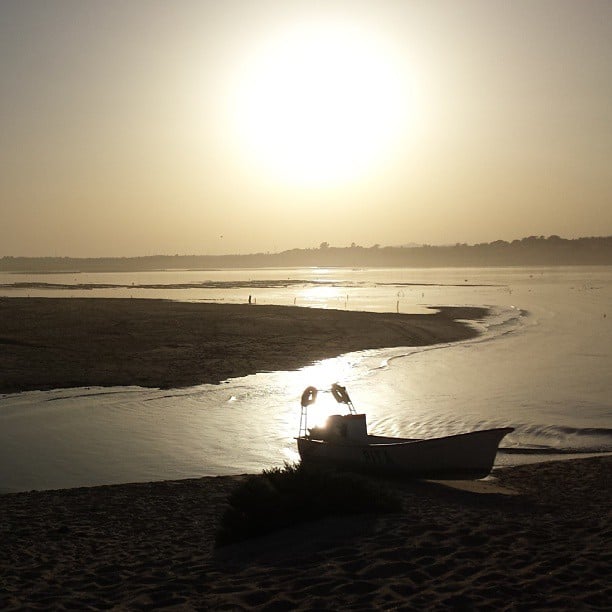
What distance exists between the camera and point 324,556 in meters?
9.02

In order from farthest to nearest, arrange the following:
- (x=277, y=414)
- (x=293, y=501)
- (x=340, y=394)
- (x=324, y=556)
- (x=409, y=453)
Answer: (x=277, y=414) → (x=340, y=394) → (x=409, y=453) → (x=293, y=501) → (x=324, y=556)

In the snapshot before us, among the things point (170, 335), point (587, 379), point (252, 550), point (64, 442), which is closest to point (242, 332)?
point (170, 335)

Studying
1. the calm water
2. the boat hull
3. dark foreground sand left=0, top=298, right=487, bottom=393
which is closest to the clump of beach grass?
the boat hull

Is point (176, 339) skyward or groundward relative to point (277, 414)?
skyward

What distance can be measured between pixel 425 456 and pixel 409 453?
1.04 ft

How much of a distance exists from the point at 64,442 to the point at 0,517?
21.6 ft

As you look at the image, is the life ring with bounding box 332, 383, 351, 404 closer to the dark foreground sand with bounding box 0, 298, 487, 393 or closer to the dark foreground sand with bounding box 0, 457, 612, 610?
the dark foreground sand with bounding box 0, 457, 612, 610

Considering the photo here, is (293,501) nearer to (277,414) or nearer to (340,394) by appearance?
(340,394)

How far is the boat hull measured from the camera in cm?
1338

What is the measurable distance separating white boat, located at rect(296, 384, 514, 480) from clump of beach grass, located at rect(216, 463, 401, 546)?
2375mm

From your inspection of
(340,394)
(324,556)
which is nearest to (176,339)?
(340,394)

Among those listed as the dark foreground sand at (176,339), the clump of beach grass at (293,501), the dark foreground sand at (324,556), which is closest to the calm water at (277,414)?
the dark foreground sand at (176,339)

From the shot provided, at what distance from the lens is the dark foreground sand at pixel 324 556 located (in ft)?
25.3

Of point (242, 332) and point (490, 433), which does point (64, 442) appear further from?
point (242, 332)
